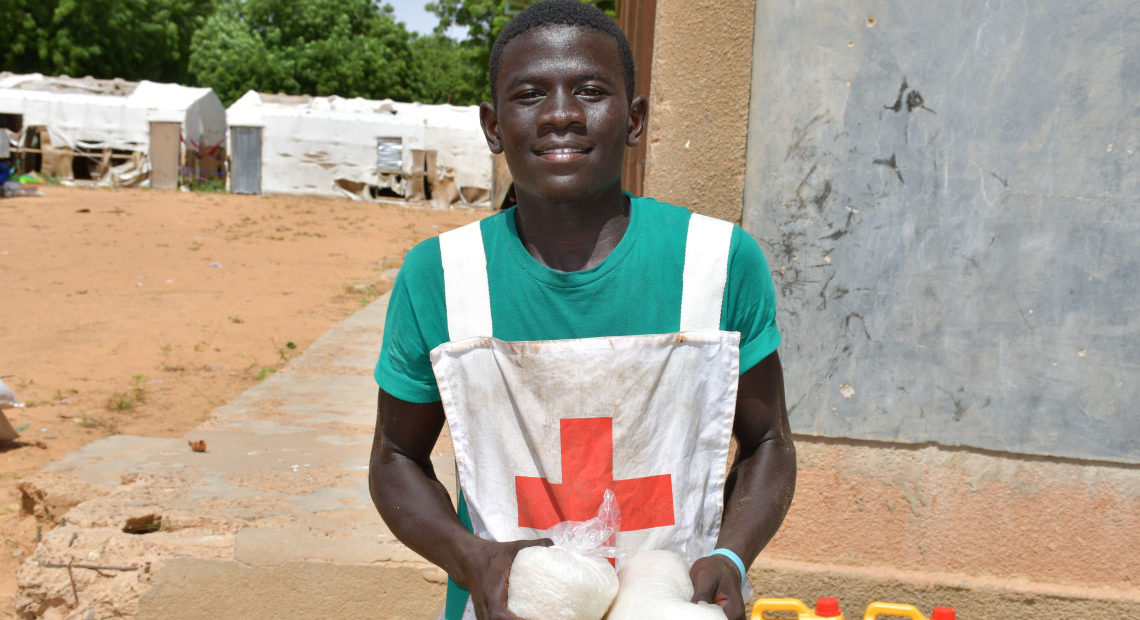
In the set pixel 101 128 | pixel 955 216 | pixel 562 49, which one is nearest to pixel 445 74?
pixel 101 128

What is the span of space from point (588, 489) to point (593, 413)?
110mm

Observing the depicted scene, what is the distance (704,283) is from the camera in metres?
1.38

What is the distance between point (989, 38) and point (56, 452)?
16.6 feet

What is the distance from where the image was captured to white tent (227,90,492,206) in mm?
23781

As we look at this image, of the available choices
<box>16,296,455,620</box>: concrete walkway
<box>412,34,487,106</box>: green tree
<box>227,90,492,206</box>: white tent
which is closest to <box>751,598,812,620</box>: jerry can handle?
<box>16,296,455,620</box>: concrete walkway

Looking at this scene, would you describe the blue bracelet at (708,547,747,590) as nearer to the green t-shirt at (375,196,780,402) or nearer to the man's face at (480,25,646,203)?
the green t-shirt at (375,196,780,402)

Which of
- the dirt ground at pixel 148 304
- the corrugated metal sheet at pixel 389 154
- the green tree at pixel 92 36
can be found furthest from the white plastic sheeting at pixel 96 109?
the corrugated metal sheet at pixel 389 154

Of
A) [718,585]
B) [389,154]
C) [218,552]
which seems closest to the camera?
[718,585]

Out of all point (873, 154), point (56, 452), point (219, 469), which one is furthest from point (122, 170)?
point (873, 154)

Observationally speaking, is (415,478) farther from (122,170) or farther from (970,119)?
(122,170)

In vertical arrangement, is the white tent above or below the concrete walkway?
above

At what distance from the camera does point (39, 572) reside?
3.00 meters

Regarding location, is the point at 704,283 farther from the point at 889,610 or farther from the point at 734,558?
the point at 889,610

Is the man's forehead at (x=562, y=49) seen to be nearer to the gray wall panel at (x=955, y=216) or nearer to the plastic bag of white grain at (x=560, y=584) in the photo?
the plastic bag of white grain at (x=560, y=584)
